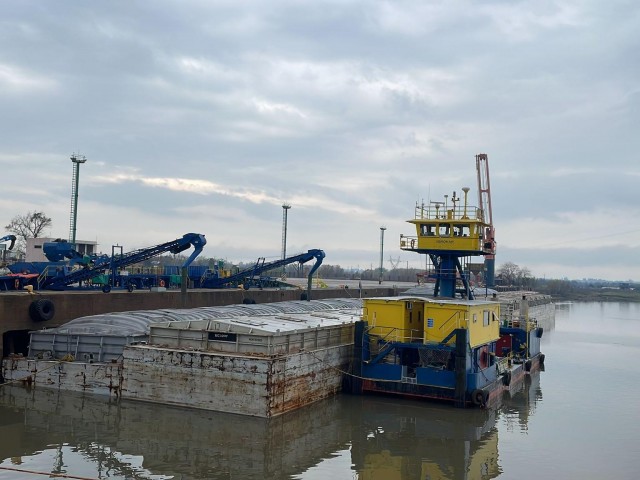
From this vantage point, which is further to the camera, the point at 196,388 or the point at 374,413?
the point at 374,413

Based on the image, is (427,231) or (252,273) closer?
(427,231)

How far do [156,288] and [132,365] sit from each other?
23027 millimetres

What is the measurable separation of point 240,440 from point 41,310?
14176 millimetres

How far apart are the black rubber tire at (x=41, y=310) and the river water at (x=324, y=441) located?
415 cm

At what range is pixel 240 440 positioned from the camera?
19.6m

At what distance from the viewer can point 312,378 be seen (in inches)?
986

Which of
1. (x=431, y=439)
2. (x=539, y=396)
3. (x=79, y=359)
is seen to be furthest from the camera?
(x=539, y=396)

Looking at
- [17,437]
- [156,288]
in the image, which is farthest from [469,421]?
[156,288]

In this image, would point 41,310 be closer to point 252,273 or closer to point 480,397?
point 480,397

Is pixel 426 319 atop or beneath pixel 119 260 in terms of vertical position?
beneath

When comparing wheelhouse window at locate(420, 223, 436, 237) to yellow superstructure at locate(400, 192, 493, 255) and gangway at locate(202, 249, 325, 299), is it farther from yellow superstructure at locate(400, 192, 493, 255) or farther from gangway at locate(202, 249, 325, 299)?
gangway at locate(202, 249, 325, 299)

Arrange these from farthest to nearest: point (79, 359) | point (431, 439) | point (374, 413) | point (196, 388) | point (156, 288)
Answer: point (156, 288) < point (79, 359) < point (374, 413) < point (196, 388) < point (431, 439)

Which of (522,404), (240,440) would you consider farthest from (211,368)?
(522,404)

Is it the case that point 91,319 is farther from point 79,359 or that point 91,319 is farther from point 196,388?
point 196,388
